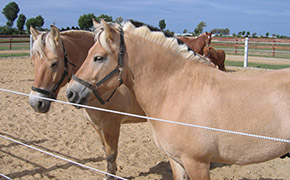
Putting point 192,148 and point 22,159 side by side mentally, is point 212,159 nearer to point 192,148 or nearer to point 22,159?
point 192,148

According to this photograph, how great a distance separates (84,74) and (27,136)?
3539 millimetres

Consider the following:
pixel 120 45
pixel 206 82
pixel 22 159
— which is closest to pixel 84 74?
pixel 120 45

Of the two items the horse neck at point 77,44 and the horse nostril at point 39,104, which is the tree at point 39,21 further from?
the horse nostril at point 39,104

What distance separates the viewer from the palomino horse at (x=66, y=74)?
10.2 ft

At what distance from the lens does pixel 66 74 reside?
334cm

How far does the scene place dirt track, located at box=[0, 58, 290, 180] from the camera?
3910mm

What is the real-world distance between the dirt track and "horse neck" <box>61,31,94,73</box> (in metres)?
1.72

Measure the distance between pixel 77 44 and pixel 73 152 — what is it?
2.07m

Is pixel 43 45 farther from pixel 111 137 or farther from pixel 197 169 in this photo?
pixel 197 169

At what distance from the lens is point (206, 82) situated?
2314 millimetres

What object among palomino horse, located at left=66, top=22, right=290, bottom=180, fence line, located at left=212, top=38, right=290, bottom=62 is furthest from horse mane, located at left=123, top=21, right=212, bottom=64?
fence line, located at left=212, top=38, right=290, bottom=62

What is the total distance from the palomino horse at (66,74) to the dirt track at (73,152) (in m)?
0.72

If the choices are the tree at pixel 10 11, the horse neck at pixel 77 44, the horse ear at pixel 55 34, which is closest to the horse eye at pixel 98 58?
the horse ear at pixel 55 34

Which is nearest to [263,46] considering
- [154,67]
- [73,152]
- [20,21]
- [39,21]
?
[73,152]
